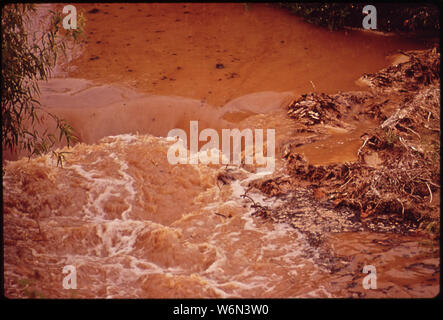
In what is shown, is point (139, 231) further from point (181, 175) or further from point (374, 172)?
point (374, 172)

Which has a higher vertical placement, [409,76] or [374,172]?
[409,76]

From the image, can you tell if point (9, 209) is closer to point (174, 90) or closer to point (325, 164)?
point (174, 90)

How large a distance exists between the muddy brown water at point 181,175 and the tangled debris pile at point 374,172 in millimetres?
176

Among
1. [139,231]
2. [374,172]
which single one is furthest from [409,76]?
[139,231]

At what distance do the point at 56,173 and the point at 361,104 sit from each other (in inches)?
148

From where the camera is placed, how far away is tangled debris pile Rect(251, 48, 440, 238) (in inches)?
178

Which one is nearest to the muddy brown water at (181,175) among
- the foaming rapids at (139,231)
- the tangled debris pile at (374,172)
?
the foaming rapids at (139,231)

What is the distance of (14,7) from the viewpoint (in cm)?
391

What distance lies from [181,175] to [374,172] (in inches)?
80.0

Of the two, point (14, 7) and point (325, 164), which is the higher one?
point (14, 7)

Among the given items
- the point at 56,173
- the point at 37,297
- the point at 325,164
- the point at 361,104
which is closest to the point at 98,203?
the point at 56,173

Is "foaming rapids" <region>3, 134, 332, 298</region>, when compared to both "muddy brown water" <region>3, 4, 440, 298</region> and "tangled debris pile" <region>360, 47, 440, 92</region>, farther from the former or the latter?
"tangled debris pile" <region>360, 47, 440, 92</region>

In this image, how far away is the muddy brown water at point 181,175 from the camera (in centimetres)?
→ 397

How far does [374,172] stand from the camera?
15.6 ft
